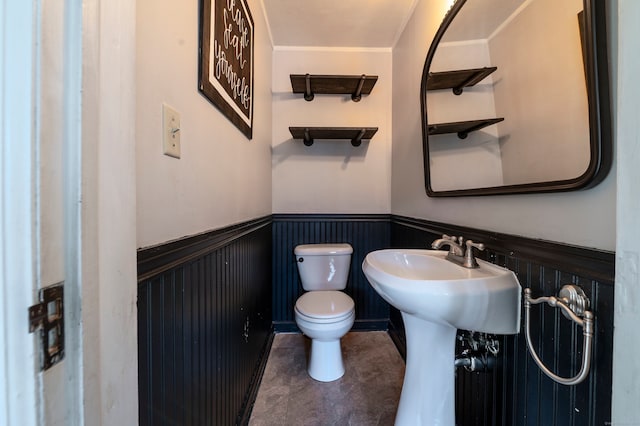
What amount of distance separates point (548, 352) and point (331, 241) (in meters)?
1.52

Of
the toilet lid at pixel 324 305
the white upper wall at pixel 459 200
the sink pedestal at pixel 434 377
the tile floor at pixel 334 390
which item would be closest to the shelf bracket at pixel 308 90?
the white upper wall at pixel 459 200

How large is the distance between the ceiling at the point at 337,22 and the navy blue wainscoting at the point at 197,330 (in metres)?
1.45

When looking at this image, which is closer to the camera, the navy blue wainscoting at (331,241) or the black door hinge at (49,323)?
the black door hinge at (49,323)

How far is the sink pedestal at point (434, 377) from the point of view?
0.98m

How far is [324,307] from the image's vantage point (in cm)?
157

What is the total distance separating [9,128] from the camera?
0.86 feet

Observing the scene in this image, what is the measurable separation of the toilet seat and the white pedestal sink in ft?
1.70

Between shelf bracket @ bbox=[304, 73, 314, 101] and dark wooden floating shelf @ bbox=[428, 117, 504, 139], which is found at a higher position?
shelf bracket @ bbox=[304, 73, 314, 101]

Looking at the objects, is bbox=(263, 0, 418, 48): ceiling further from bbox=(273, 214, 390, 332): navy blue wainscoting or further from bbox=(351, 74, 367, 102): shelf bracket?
bbox=(273, 214, 390, 332): navy blue wainscoting

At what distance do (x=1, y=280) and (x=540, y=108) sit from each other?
1.17m

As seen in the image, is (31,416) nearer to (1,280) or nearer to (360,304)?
(1,280)

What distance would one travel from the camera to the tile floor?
4.30 feet

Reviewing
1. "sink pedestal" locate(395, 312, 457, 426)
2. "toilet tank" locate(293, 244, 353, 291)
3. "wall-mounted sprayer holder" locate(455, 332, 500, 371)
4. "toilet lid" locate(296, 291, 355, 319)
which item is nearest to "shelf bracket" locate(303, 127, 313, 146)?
"toilet tank" locate(293, 244, 353, 291)

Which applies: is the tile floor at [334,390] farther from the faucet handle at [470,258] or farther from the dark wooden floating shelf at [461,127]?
the dark wooden floating shelf at [461,127]
